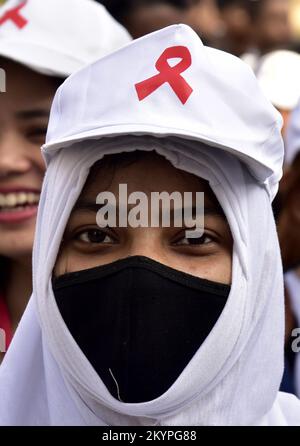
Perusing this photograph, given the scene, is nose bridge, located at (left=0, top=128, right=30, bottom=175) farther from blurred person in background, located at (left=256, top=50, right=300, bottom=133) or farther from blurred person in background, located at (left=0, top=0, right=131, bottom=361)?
blurred person in background, located at (left=256, top=50, right=300, bottom=133)

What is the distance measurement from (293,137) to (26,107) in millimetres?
1552

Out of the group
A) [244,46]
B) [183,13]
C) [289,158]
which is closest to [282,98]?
[289,158]

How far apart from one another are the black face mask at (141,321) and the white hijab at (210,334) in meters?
0.03

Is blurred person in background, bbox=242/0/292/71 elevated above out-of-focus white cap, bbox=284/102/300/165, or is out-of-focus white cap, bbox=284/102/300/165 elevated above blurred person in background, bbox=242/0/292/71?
blurred person in background, bbox=242/0/292/71

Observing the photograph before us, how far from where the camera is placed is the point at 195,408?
103 inches

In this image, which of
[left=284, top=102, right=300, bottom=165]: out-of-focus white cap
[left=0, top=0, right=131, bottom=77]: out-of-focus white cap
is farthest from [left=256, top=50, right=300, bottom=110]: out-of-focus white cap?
[left=0, top=0, right=131, bottom=77]: out-of-focus white cap

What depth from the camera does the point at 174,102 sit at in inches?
102

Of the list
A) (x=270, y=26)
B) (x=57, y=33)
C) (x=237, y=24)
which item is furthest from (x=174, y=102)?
(x=237, y=24)

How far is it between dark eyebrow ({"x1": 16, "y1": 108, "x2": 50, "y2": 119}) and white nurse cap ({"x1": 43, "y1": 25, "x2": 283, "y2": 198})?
131cm

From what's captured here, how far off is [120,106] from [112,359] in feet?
1.93

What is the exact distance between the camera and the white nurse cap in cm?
255

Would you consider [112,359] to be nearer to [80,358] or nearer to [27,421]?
[80,358]

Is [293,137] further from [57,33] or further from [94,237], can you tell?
[94,237]

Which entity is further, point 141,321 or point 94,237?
point 94,237
